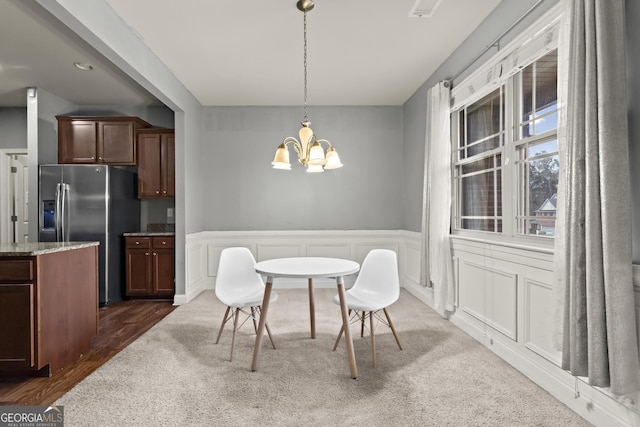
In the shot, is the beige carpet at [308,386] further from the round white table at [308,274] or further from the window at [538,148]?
the window at [538,148]

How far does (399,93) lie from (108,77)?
362 centimetres

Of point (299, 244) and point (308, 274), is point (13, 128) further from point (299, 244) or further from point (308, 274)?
point (308, 274)

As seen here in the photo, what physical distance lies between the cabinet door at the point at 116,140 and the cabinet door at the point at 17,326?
2.82 meters

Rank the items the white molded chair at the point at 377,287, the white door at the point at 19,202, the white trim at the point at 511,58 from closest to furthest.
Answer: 1. the white trim at the point at 511,58
2. the white molded chair at the point at 377,287
3. the white door at the point at 19,202

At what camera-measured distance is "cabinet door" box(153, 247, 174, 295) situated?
470 centimetres

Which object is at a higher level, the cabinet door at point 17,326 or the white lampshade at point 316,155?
the white lampshade at point 316,155

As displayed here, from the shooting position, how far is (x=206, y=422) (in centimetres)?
190

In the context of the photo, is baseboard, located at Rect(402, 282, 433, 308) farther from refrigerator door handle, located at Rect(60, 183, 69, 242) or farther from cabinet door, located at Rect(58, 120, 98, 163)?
cabinet door, located at Rect(58, 120, 98, 163)

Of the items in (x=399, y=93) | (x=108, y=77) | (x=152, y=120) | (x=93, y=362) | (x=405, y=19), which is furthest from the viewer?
(x=152, y=120)

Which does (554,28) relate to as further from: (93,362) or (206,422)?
(93,362)

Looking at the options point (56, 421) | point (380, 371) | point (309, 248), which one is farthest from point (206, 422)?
Result: point (309, 248)

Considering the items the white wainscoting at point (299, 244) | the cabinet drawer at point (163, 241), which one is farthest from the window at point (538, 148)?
the cabinet drawer at point (163, 241)

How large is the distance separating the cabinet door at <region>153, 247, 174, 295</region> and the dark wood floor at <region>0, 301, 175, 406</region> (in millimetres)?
176

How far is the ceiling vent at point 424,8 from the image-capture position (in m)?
2.68
